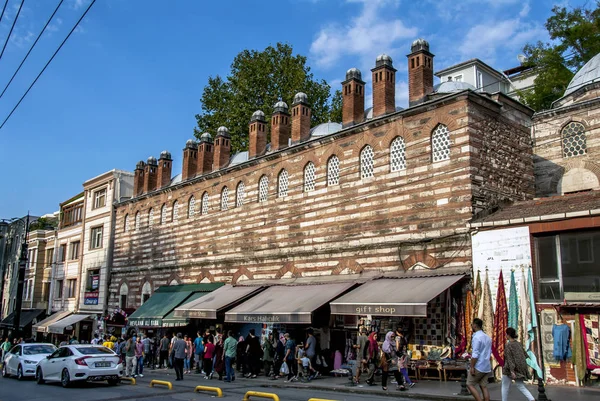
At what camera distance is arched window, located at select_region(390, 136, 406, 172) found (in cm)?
1762

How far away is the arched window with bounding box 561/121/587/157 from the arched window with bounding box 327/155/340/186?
8243 mm

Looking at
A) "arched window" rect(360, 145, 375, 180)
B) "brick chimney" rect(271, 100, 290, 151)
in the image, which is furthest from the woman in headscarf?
"brick chimney" rect(271, 100, 290, 151)

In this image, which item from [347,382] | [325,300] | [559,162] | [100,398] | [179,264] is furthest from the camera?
[179,264]

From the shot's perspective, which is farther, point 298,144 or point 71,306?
point 71,306

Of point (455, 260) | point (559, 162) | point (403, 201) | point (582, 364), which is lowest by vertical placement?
point (582, 364)

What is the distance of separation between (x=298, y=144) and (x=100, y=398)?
11.8 metres

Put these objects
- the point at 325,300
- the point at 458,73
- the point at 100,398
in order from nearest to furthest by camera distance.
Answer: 1. the point at 100,398
2. the point at 325,300
3. the point at 458,73

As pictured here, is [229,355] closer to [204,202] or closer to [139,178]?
[204,202]

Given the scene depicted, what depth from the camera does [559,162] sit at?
2023 cm

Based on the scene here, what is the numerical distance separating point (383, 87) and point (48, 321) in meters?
28.2

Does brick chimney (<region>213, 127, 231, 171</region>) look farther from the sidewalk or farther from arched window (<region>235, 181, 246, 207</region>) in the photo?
the sidewalk

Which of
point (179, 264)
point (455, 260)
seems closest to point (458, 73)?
point (179, 264)

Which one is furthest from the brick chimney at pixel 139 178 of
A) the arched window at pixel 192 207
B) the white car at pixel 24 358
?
the white car at pixel 24 358

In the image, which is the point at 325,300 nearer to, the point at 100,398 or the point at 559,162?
the point at 100,398
